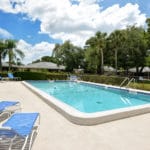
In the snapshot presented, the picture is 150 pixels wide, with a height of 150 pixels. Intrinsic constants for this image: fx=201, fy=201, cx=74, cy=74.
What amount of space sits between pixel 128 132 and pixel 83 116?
4.68ft

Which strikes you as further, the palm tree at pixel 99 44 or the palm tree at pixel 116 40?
the palm tree at pixel 99 44

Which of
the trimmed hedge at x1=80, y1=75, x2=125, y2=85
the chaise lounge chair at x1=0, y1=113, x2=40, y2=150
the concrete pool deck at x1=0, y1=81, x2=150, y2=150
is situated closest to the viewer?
the chaise lounge chair at x1=0, y1=113, x2=40, y2=150

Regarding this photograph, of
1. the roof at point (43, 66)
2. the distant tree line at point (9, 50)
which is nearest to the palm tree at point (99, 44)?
the roof at point (43, 66)

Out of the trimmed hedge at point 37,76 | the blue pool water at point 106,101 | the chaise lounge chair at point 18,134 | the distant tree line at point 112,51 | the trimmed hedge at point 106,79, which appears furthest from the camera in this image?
the distant tree line at point 112,51

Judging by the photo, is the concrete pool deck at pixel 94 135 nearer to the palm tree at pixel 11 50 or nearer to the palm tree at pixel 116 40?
the palm tree at pixel 116 40

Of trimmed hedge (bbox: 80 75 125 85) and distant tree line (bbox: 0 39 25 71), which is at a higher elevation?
distant tree line (bbox: 0 39 25 71)

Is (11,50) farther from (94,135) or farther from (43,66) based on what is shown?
(94,135)

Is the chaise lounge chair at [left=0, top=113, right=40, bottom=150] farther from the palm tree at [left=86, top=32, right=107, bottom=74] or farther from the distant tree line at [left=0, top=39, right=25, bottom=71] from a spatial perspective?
the distant tree line at [left=0, top=39, right=25, bottom=71]

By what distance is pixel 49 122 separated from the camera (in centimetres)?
614

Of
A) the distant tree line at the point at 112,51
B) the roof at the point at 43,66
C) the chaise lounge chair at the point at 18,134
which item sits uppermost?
the distant tree line at the point at 112,51

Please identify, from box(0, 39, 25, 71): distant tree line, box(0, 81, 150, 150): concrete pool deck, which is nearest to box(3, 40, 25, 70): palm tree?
box(0, 39, 25, 71): distant tree line

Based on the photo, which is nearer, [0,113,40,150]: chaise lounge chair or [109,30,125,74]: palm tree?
[0,113,40,150]: chaise lounge chair

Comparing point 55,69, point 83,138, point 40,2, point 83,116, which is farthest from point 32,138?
point 55,69

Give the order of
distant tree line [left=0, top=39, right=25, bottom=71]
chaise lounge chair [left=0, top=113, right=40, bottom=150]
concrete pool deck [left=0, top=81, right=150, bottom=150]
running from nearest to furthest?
1. chaise lounge chair [left=0, top=113, right=40, bottom=150]
2. concrete pool deck [left=0, top=81, right=150, bottom=150]
3. distant tree line [left=0, top=39, right=25, bottom=71]
